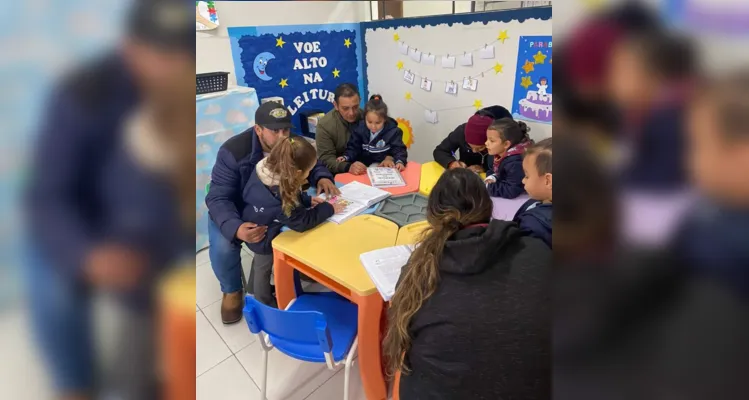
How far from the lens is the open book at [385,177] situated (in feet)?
6.81

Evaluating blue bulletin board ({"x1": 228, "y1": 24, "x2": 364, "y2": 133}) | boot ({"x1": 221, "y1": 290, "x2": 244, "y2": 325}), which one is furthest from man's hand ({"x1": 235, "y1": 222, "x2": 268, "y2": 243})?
blue bulletin board ({"x1": 228, "y1": 24, "x2": 364, "y2": 133})

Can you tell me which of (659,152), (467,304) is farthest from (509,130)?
(659,152)

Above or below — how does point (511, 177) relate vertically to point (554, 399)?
below

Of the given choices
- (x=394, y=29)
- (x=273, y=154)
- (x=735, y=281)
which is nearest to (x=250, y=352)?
(x=273, y=154)

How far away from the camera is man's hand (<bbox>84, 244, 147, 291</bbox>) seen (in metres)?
0.23

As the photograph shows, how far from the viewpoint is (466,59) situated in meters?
2.79

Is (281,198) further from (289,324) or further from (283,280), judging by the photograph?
(289,324)

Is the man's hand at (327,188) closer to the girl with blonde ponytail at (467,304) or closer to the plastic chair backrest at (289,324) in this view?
the plastic chair backrest at (289,324)

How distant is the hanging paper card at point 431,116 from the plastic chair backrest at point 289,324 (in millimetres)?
2267

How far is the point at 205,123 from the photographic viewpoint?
94.6 inches

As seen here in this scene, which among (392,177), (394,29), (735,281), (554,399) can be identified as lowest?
(392,177)

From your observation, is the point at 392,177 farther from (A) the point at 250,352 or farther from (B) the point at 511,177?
(A) the point at 250,352

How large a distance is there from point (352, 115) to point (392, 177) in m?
0.73

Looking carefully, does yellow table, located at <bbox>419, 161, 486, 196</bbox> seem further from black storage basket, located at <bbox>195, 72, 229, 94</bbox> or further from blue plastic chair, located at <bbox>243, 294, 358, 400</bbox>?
black storage basket, located at <bbox>195, 72, 229, 94</bbox>
